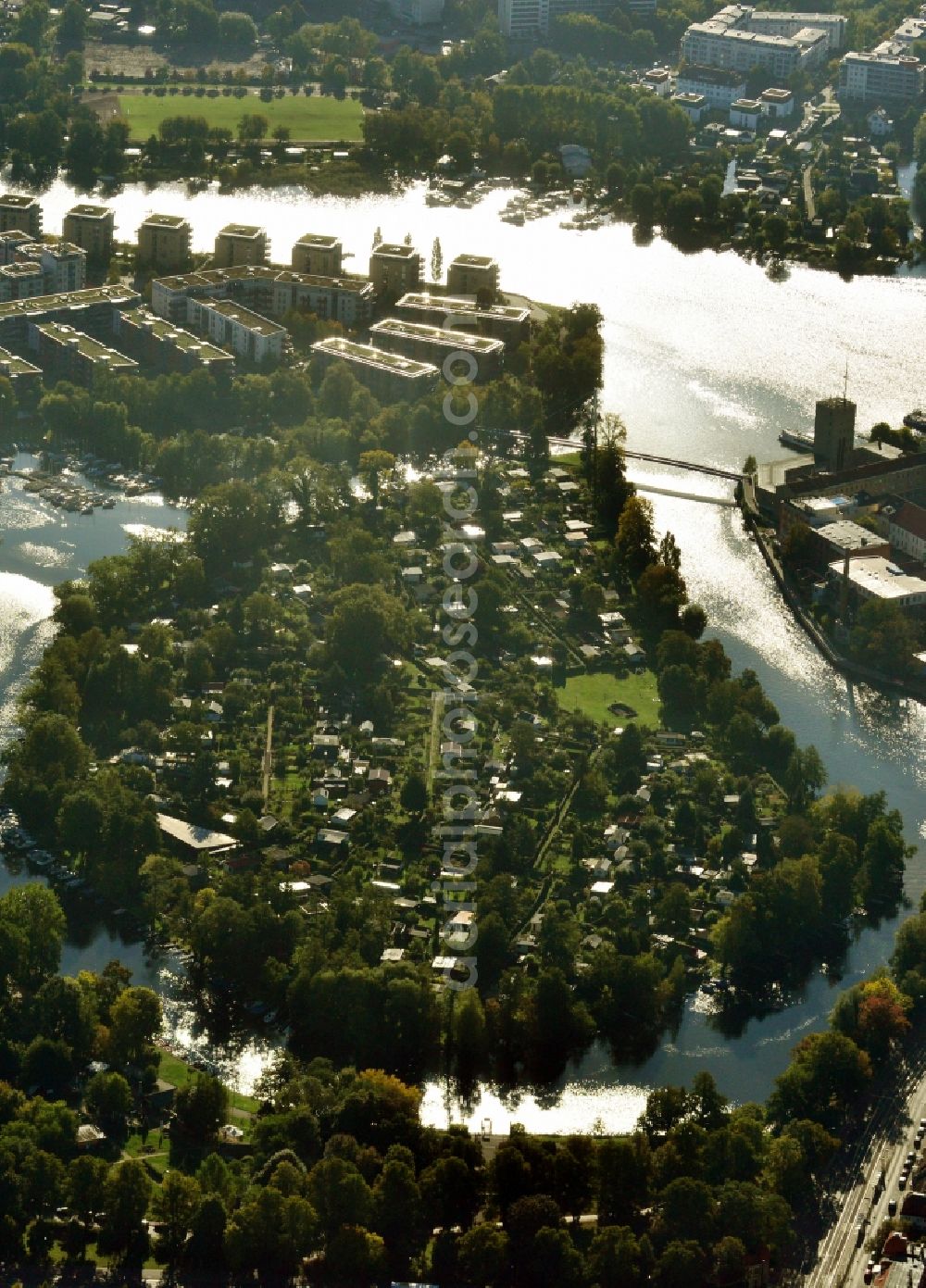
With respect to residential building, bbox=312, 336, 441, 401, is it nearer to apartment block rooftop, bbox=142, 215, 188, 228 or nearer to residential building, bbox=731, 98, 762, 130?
apartment block rooftop, bbox=142, 215, 188, 228

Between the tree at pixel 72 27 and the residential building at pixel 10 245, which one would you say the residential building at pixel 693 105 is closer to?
the tree at pixel 72 27

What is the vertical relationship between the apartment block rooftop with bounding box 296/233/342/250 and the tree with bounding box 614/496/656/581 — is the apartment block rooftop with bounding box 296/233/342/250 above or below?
above

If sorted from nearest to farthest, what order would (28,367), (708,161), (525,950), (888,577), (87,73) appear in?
(525,950) → (888,577) → (28,367) → (708,161) → (87,73)

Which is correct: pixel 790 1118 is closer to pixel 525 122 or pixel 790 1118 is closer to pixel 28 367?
pixel 28 367

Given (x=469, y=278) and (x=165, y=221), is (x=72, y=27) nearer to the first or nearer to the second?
(x=165, y=221)

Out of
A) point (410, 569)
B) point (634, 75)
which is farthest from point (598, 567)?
point (634, 75)

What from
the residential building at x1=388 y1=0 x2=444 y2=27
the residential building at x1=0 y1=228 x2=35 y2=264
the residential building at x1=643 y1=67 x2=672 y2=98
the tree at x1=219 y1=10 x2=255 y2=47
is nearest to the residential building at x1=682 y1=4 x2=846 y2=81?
the residential building at x1=643 y1=67 x2=672 y2=98
